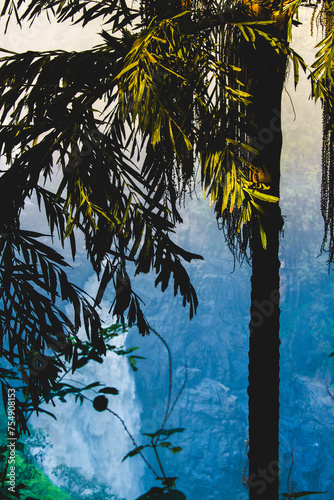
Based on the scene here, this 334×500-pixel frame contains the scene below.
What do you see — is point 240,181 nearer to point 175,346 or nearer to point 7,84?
point 7,84

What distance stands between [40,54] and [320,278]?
50.9ft

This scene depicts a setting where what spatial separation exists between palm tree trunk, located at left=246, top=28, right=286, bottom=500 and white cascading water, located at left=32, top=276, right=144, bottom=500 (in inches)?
500

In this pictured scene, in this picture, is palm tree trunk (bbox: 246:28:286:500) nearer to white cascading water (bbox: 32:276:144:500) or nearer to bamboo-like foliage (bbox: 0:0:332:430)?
bamboo-like foliage (bbox: 0:0:332:430)

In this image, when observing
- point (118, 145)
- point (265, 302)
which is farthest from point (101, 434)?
point (118, 145)

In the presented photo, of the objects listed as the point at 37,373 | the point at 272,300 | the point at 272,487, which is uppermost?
the point at 272,300

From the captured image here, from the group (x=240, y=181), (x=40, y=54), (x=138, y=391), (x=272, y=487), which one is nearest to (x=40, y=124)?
(x=40, y=54)

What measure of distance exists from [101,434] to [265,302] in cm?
1437

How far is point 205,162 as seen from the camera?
3.70 ft

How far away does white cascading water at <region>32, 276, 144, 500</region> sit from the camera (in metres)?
13.4

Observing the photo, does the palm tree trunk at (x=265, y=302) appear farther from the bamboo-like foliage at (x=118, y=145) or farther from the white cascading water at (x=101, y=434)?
the white cascading water at (x=101, y=434)

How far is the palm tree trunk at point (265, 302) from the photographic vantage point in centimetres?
132

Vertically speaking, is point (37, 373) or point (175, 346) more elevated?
point (175, 346)

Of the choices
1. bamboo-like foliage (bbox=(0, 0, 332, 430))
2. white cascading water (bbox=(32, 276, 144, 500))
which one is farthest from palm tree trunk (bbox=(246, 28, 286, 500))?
white cascading water (bbox=(32, 276, 144, 500))

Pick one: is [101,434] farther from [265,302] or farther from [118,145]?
[118,145]
